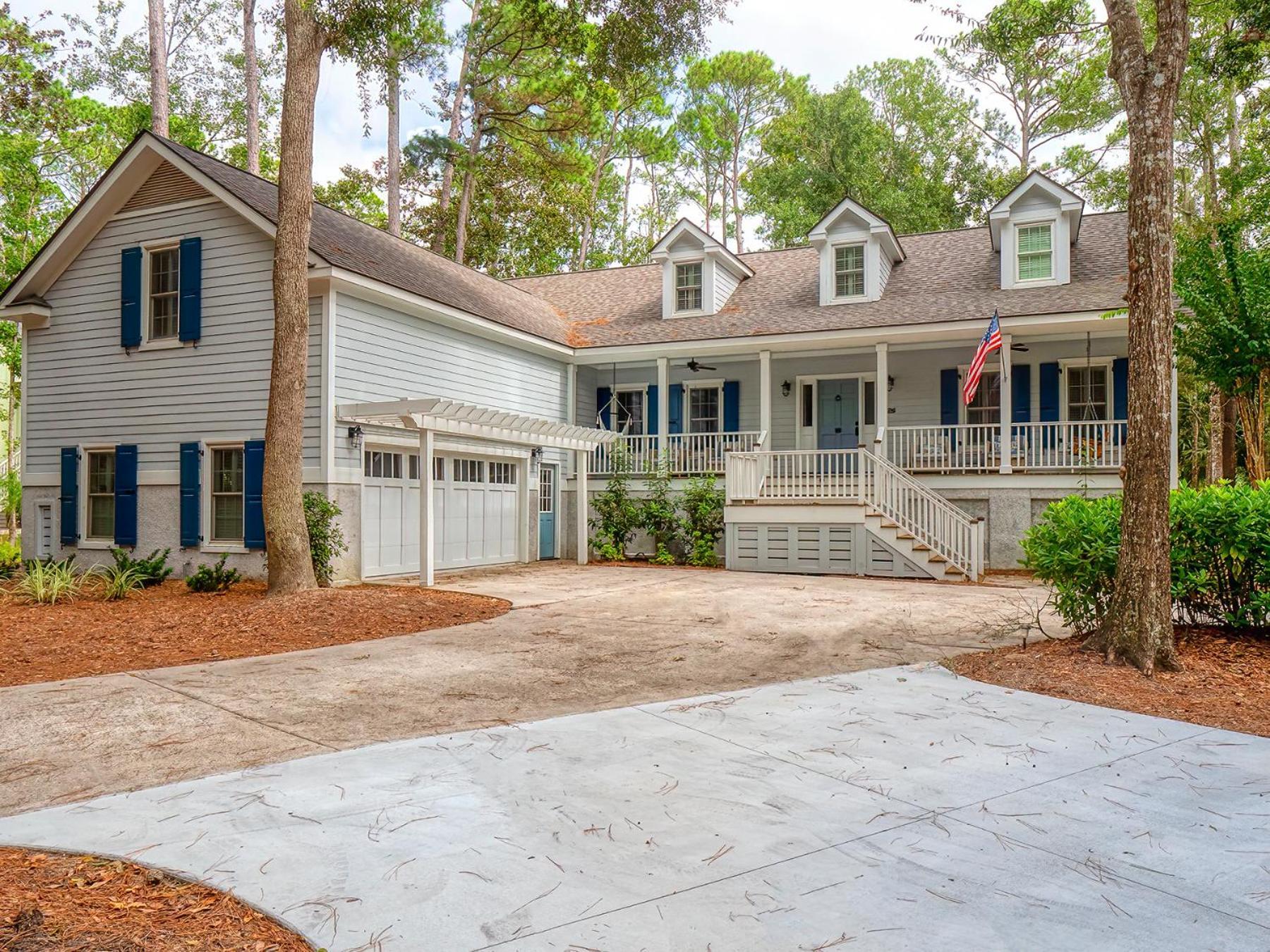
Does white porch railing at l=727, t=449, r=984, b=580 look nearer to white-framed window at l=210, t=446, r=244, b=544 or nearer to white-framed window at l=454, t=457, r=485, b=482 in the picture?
white-framed window at l=454, t=457, r=485, b=482

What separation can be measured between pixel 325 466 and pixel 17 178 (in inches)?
727

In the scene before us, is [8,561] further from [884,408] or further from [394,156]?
[884,408]

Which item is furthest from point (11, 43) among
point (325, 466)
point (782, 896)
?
point (782, 896)

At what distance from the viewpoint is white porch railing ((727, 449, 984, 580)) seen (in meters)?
13.0

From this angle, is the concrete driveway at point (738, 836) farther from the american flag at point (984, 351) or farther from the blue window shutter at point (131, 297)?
the blue window shutter at point (131, 297)

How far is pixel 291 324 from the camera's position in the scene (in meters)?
9.80

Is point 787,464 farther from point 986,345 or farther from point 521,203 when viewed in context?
point 521,203

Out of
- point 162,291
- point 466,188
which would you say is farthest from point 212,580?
point 466,188

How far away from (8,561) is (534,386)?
9.76 meters

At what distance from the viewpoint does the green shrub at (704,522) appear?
15695 millimetres

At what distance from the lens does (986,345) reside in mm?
13086

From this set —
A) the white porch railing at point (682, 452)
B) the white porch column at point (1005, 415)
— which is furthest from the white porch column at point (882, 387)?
the white porch railing at point (682, 452)

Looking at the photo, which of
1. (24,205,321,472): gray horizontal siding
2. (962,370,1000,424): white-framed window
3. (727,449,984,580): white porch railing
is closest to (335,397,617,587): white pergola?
(24,205,321,472): gray horizontal siding

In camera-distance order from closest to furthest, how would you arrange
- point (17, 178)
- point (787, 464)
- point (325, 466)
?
1. point (325, 466)
2. point (787, 464)
3. point (17, 178)
